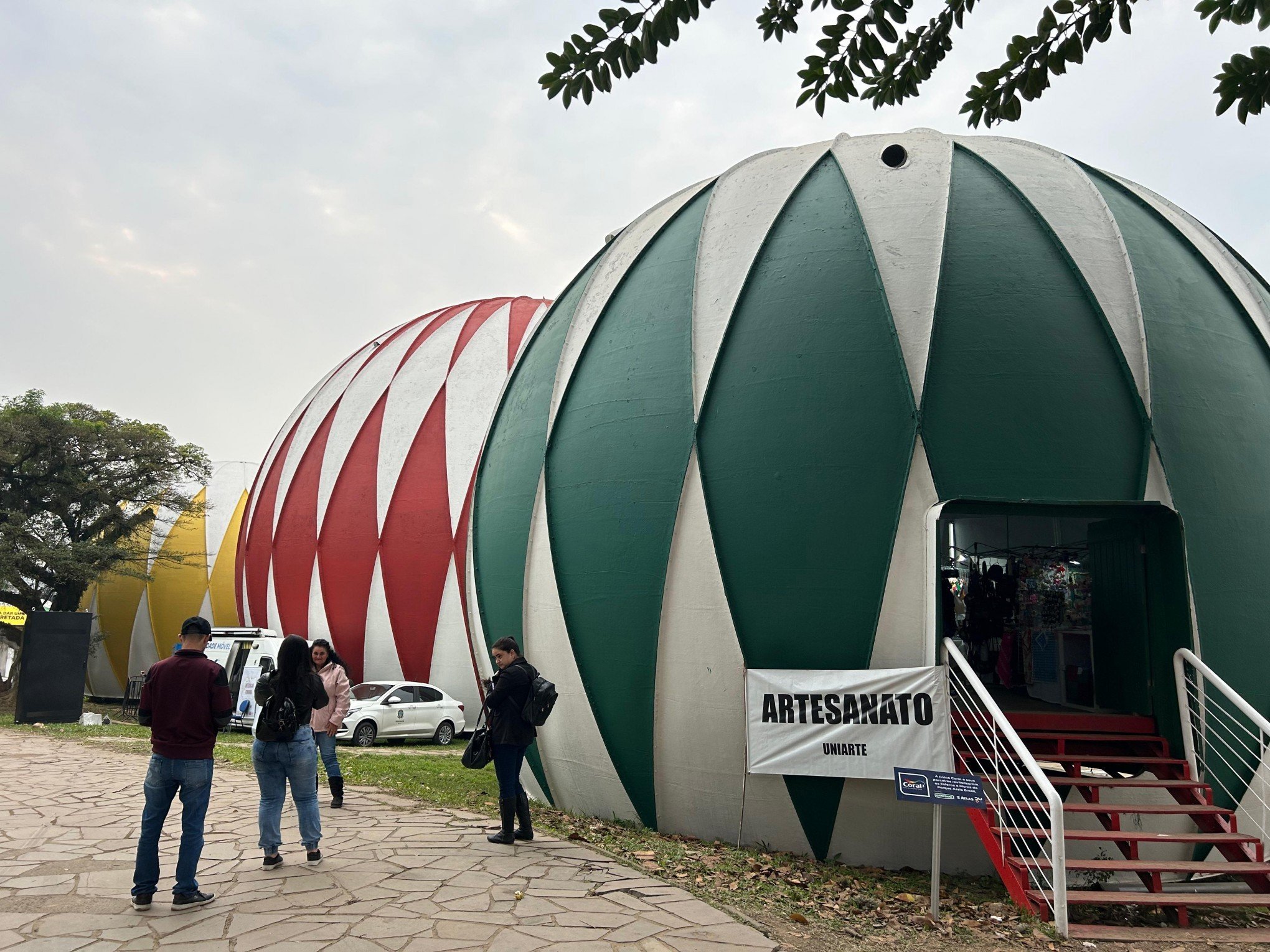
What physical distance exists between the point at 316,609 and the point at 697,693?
14004 mm

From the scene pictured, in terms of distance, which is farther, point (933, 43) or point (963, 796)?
point (963, 796)

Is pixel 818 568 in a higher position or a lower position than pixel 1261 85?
lower

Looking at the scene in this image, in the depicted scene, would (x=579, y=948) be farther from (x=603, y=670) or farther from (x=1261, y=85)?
(x=1261, y=85)

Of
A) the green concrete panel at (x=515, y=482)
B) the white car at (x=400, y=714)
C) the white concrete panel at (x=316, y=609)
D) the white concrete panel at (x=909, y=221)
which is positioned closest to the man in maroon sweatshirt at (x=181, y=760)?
the green concrete panel at (x=515, y=482)

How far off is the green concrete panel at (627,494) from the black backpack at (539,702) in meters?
1.22

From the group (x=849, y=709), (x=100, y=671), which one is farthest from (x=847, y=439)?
(x=100, y=671)

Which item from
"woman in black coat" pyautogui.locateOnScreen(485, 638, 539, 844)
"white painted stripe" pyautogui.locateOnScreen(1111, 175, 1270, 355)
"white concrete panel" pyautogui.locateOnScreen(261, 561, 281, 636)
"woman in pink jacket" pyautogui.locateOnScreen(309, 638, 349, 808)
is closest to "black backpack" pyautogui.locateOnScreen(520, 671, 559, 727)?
"woman in black coat" pyautogui.locateOnScreen(485, 638, 539, 844)

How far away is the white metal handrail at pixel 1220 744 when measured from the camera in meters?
6.57

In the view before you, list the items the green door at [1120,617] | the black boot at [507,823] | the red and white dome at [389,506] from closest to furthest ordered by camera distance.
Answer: the black boot at [507,823]
the green door at [1120,617]
the red and white dome at [389,506]

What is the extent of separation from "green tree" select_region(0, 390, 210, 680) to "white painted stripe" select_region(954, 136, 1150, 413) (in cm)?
2197

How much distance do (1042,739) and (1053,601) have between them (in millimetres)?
3928

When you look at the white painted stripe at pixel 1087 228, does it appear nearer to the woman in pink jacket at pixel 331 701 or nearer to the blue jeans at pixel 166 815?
the woman in pink jacket at pixel 331 701

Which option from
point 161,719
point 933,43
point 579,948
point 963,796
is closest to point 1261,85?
point 933,43

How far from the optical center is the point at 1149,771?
667 centimetres
